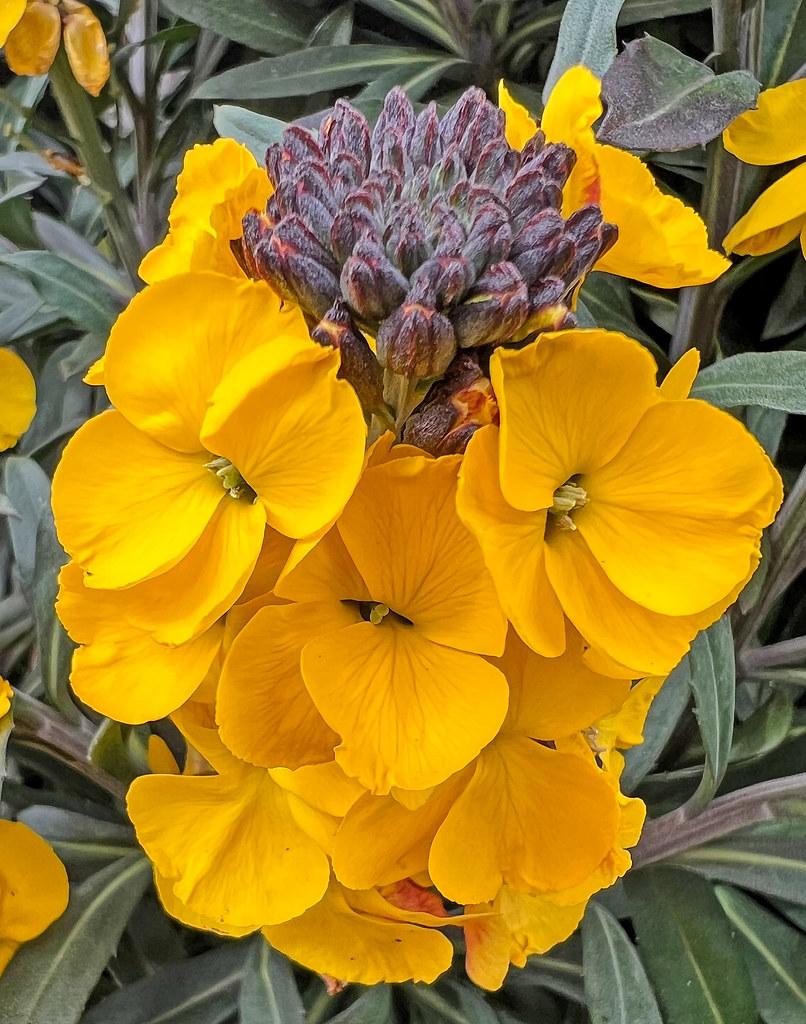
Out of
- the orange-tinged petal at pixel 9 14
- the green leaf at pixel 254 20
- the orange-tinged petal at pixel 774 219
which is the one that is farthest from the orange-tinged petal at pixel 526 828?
the green leaf at pixel 254 20

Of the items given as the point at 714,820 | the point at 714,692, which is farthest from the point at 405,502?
the point at 714,820

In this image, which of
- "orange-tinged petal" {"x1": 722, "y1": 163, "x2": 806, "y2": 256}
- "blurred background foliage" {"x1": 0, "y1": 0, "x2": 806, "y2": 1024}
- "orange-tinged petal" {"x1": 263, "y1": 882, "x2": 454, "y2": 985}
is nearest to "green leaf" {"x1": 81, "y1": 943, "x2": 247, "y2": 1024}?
"blurred background foliage" {"x1": 0, "y1": 0, "x2": 806, "y2": 1024}

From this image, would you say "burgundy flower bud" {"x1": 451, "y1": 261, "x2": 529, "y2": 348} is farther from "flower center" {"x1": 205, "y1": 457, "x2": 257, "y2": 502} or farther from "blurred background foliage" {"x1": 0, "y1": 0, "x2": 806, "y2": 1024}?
"blurred background foliage" {"x1": 0, "y1": 0, "x2": 806, "y2": 1024}

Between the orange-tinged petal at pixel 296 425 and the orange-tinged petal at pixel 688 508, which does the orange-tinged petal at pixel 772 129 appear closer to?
the orange-tinged petal at pixel 688 508

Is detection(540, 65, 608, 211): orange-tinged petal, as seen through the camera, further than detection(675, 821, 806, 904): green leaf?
No

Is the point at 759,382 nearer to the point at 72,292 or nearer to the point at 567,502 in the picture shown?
the point at 567,502
